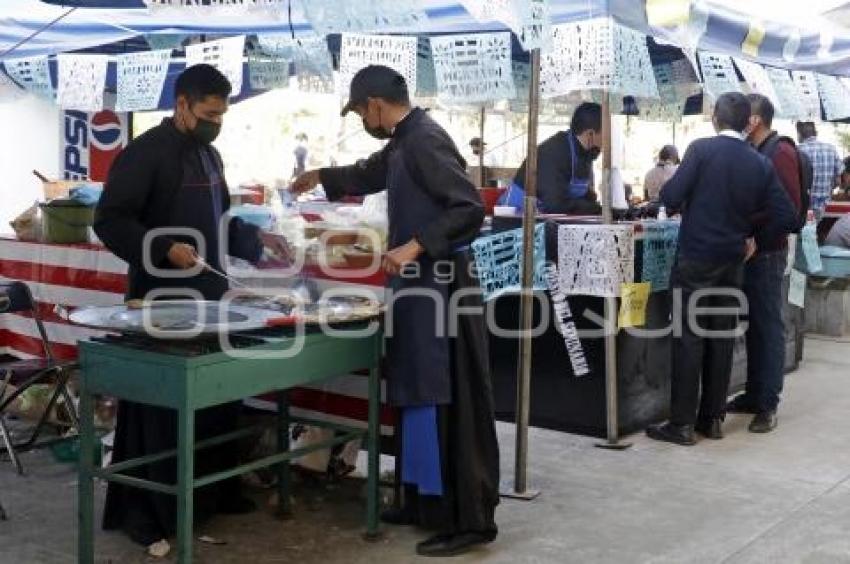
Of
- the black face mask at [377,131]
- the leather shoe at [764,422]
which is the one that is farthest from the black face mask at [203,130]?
the leather shoe at [764,422]

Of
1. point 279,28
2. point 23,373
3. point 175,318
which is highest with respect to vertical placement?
point 279,28

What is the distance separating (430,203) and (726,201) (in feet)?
7.85

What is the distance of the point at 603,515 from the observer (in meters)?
4.70

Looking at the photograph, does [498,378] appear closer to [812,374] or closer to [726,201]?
[726,201]

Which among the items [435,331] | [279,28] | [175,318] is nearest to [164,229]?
[175,318]

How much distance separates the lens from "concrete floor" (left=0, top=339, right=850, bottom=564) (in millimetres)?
4176

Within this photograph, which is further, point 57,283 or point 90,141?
point 90,141

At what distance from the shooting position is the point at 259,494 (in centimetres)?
487

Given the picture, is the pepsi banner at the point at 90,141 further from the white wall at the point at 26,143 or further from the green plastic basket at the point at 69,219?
the green plastic basket at the point at 69,219

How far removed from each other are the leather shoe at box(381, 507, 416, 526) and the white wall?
21.1ft

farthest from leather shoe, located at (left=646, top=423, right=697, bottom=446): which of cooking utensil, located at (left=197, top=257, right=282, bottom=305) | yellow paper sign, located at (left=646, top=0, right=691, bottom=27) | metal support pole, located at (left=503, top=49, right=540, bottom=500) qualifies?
A: cooking utensil, located at (left=197, top=257, right=282, bottom=305)

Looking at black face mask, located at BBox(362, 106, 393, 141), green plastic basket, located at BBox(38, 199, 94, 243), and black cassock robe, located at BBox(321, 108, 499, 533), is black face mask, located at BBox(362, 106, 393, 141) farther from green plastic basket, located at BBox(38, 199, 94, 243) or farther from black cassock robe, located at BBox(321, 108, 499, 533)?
green plastic basket, located at BBox(38, 199, 94, 243)

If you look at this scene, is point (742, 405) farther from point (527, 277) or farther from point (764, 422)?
point (527, 277)

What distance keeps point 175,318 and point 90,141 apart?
6.54 m
